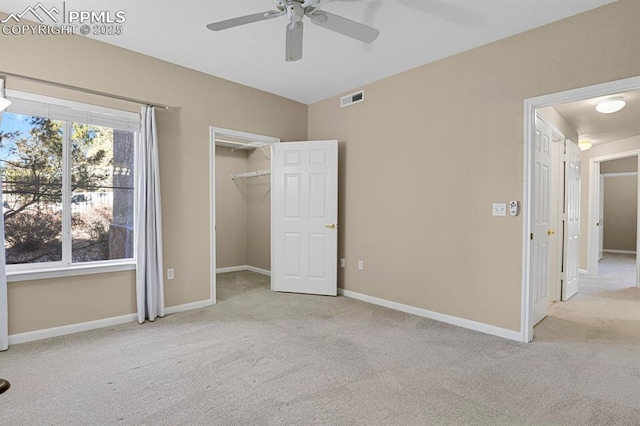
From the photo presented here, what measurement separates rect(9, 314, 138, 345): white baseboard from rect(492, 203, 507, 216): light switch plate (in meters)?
3.82

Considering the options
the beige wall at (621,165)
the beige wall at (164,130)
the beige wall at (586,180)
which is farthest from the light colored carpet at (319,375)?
the beige wall at (621,165)

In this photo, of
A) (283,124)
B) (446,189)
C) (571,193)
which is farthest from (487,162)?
(283,124)

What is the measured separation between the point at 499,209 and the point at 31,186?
4376mm

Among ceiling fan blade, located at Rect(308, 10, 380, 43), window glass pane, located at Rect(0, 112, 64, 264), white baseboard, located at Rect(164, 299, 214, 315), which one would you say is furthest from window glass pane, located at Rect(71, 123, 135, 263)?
ceiling fan blade, located at Rect(308, 10, 380, 43)

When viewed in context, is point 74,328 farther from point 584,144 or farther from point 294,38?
point 584,144

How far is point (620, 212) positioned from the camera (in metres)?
9.41

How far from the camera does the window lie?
291 cm

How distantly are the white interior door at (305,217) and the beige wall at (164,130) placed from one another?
666mm

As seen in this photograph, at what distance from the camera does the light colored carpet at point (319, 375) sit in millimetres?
1922

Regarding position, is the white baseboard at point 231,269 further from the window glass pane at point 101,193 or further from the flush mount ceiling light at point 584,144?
the flush mount ceiling light at point 584,144

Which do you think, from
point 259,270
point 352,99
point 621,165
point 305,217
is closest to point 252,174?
point 259,270

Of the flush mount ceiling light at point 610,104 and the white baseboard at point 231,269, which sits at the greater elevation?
the flush mount ceiling light at point 610,104

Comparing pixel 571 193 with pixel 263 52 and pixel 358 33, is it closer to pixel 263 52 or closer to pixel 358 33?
pixel 358 33

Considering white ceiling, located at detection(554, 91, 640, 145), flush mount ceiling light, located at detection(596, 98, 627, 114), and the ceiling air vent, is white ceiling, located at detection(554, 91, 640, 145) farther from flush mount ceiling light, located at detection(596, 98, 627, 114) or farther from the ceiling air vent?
the ceiling air vent
